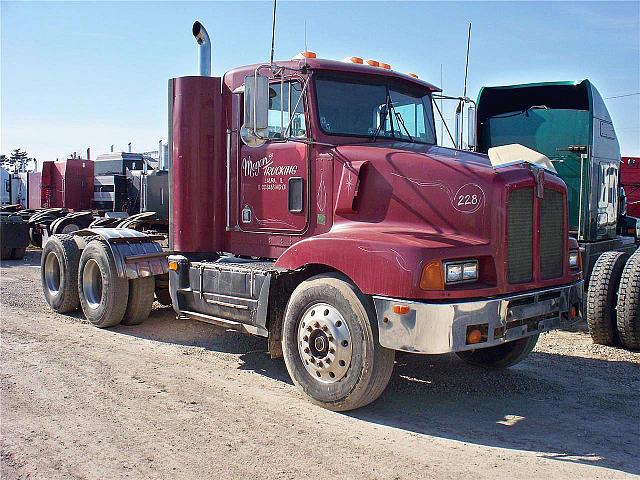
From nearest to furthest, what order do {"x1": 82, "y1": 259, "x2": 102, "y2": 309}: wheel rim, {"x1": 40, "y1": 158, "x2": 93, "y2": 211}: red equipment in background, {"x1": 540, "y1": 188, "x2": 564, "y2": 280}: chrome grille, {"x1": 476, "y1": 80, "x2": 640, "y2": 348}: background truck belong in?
{"x1": 540, "y1": 188, "x2": 564, "y2": 280}: chrome grille < {"x1": 82, "y1": 259, "x2": 102, "y2": 309}: wheel rim < {"x1": 476, "y1": 80, "x2": 640, "y2": 348}: background truck < {"x1": 40, "y1": 158, "x2": 93, "y2": 211}: red equipment in background

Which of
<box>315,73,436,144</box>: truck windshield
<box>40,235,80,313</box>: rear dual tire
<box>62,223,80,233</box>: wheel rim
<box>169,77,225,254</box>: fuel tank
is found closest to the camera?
<box>315,73,436,144</box>: truck windshield

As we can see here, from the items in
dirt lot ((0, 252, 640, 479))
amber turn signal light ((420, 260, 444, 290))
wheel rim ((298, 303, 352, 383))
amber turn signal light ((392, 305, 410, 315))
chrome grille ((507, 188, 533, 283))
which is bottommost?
dirt lot ((0, 252, 640, 479))

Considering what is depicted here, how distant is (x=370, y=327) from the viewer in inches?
197

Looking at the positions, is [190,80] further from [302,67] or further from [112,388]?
[112,388]

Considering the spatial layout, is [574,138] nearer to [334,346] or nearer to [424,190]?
[424,190]

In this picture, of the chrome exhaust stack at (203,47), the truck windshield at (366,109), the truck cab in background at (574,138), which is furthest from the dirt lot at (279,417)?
the truck cab in background at (574,138)

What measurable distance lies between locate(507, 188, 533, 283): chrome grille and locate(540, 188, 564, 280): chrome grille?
0.69 ft

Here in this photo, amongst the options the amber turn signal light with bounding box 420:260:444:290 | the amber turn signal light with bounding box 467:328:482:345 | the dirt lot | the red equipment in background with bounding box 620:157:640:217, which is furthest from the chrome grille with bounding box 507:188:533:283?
the red equipment in background with bounding box 620:157:640:217

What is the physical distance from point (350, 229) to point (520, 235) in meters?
1.40

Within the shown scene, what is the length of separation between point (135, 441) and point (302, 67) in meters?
3.58

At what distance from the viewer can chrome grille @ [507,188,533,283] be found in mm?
5141

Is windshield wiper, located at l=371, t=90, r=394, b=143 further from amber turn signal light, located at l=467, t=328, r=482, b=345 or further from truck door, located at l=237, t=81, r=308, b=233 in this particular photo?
amber turn signal light, located at l=467, t=328, r=482, b=345

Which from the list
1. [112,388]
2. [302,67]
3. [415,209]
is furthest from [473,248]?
[112,388]

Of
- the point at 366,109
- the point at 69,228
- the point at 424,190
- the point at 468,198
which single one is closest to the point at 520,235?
the point at 468,198
